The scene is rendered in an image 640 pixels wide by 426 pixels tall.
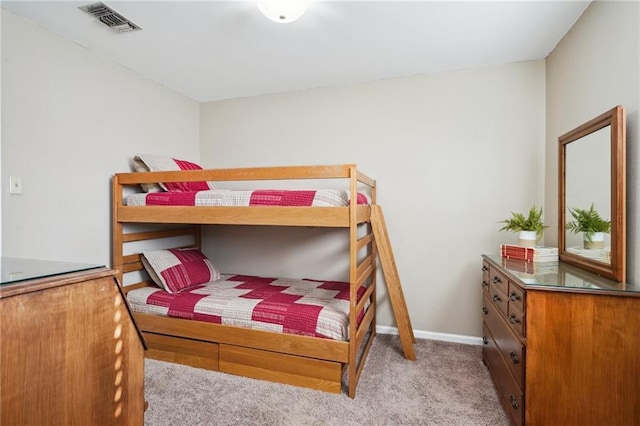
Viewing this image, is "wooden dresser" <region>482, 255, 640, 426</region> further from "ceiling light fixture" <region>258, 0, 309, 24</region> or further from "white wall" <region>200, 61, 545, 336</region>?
"ceiling light fixture" <region>258, 0, 309, 24</region>

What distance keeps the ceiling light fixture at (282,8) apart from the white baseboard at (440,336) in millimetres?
2477

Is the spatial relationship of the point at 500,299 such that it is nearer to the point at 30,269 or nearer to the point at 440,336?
the point at 440,336

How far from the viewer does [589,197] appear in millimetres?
1710

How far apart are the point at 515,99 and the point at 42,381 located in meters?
3.07

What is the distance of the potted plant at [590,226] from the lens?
1.56 metres

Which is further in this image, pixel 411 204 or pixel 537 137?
pixel 411 204

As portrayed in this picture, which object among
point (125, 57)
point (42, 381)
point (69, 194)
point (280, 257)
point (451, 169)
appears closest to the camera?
point (42, 381)

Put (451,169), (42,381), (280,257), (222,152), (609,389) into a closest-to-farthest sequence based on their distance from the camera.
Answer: (42,381) < (609,389) < (451,169) < (280,257) < (222,152)

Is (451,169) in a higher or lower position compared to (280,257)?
higher

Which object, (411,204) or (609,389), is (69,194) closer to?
(411,204)

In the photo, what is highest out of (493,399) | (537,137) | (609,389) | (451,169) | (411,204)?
(537,137)

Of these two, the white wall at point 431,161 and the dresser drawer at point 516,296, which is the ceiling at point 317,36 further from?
the dresser drawer at point 516,296

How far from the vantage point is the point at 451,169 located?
2576 mm

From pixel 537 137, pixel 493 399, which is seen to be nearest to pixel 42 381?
pixel 493 399
